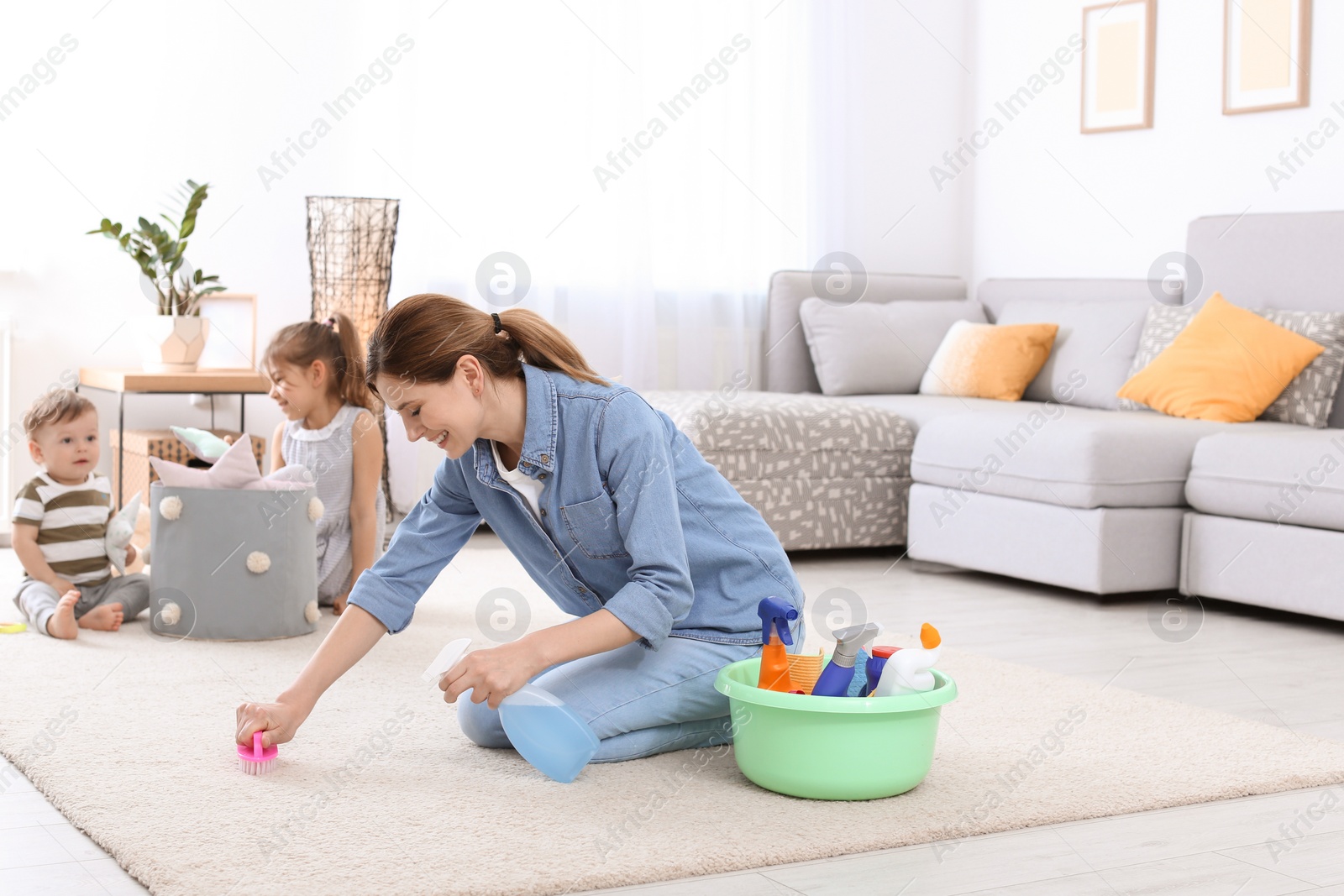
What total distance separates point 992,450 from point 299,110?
2188 mm

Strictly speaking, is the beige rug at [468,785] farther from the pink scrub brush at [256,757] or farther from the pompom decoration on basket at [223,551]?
the pompom decoration on basket at [223,551]

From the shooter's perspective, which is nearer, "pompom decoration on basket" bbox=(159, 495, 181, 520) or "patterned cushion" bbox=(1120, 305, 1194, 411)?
"pompom decoration on basket" bbox=(159, 495, 181, 520)

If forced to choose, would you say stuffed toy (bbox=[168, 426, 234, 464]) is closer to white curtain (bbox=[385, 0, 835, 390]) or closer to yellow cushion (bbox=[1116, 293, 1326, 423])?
white curtain (bbox=[385, 0, 835, 390])

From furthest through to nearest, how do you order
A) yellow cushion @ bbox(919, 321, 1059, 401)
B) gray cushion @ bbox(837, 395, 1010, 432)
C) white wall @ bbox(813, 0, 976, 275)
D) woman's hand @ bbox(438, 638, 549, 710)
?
white wall @ bbox(813, 0, 976, 275) < yellow cushion @ bbox(919, 321, 1059, 401) < gray cushion @ bbox(837, 395, 1010, 432) < woman's hand @ bbox(438, 638, 549, 710)

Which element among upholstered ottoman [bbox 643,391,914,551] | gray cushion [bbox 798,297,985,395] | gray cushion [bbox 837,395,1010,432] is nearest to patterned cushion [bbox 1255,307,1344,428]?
gray cushion [bbox 837,395,1010,432]

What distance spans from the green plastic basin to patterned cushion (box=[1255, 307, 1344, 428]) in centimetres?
210

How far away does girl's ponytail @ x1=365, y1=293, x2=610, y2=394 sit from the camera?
1.55m

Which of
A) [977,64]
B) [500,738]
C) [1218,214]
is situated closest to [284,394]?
[500,738]

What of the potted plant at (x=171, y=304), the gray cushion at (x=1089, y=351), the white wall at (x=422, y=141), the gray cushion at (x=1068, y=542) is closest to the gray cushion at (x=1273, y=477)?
the gray cushion at (x=1068, y=542)

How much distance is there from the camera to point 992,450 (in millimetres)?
3234

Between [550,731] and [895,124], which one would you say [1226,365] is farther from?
[550,731]

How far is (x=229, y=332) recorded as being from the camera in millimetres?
3699

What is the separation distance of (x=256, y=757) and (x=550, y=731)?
13.7 inches

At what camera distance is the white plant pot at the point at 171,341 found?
3467mm
